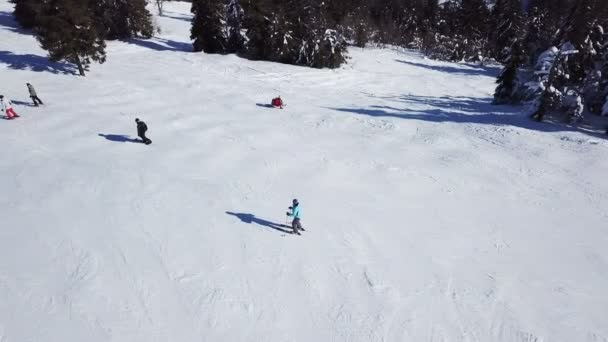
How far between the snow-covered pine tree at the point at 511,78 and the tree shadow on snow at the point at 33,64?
101ft

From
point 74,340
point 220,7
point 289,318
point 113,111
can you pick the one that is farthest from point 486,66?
point 74,340

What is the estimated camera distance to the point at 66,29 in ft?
76.7

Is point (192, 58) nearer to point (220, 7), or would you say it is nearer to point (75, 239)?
point (220, 7)

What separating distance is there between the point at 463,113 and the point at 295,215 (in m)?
17.7

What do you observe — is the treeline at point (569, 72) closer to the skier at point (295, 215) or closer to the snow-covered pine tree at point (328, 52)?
the snow-covered pine tree at point (328, 52)

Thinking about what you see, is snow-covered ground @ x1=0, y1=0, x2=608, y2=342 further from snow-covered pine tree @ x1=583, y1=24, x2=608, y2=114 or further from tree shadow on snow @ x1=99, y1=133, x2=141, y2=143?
snow-covered pine tree @ x1=583, y1=24, x2=608, y2=114

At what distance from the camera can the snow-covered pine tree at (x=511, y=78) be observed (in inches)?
1013

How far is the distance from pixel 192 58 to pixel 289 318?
30203mm

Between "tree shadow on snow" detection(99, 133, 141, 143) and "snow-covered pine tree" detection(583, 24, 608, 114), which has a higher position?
"snow-covered pine tree" detection(583, 24, 608, 114)

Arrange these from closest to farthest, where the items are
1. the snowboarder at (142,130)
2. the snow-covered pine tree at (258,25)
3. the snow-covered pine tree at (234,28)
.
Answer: the snowboarder at (142,130)
the snow-covered pine tree at (258,25)
the snow-covered pine tree at (234,28)

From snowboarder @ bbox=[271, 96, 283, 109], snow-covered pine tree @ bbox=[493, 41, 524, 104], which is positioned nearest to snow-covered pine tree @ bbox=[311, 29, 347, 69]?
snowboarder @ bbox=[271, 96, 283, 109]

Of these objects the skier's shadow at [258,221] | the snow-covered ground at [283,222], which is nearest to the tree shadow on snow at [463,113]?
the snow-covered ground at [283,222]

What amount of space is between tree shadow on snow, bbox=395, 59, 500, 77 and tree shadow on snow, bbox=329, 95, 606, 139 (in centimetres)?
1536

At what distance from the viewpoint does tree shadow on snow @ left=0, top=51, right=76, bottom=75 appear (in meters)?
25.6
